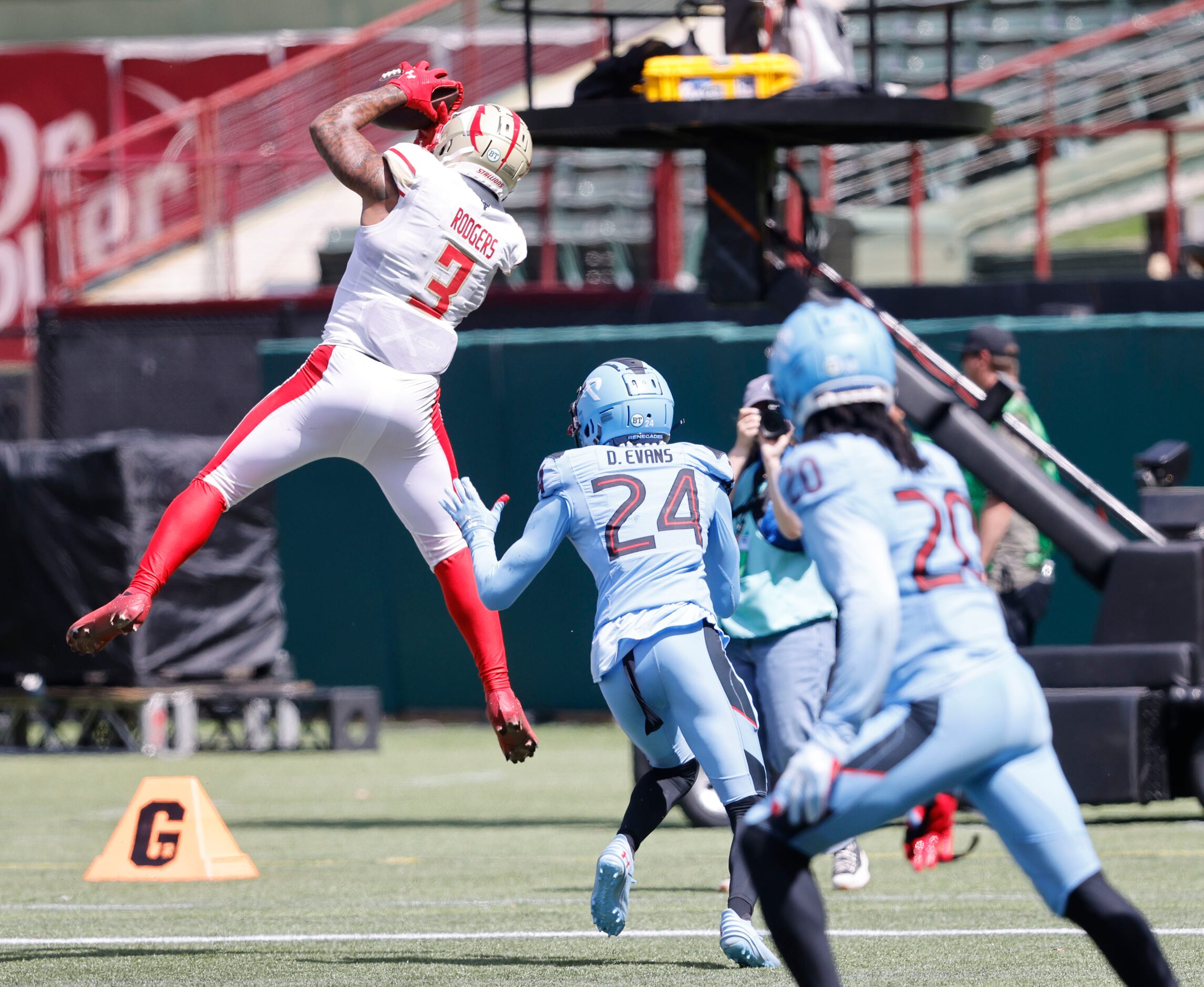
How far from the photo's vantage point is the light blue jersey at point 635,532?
645 cm

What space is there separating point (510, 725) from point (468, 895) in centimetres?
148

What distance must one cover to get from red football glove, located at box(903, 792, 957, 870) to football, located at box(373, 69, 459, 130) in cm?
331

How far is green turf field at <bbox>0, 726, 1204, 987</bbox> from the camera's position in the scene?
6.39 meters

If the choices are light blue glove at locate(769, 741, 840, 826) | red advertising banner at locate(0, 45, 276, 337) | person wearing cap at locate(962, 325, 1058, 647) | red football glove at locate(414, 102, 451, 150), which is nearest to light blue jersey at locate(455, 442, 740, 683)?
red football glove at locate(414, 102, 451, 150)

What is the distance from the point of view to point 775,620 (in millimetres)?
8281

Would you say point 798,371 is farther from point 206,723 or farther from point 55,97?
point 55,97

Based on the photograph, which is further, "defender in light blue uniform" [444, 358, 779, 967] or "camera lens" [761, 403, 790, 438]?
"camera lens" [761, 403, 790, 438]

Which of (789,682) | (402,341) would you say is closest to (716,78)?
(789,682)

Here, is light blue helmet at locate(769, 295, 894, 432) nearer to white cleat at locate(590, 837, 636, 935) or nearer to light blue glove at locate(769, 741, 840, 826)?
light blue glove at locate(769, 741, 840, 826)

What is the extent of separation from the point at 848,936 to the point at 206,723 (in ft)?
36.1

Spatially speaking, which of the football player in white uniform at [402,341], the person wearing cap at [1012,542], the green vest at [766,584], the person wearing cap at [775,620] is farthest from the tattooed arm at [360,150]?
the person wearing cap at [1012,542]

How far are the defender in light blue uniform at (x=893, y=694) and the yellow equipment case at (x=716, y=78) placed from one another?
18.1 ft

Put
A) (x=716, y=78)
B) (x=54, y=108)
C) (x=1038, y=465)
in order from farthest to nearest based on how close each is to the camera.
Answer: (x=54, y=108) → (x=1038, y=465) → (x=716, y=78)

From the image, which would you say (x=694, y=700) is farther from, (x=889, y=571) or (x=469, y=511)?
(x=889, y=571)
